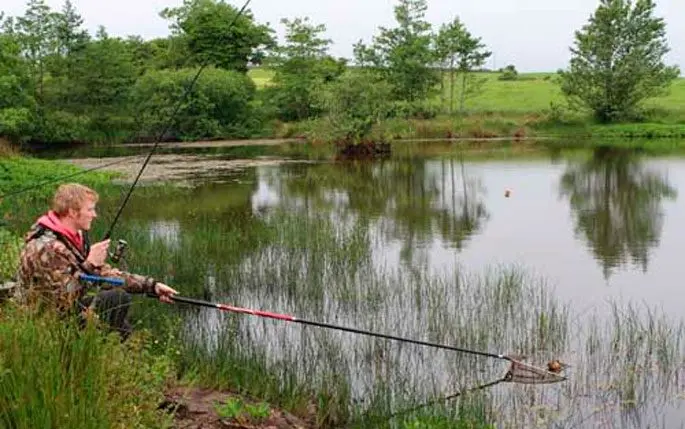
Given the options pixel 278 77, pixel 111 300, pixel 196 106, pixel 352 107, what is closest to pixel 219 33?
pixel 278 77

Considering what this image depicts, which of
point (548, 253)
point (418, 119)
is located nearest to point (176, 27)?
point (418, 119)

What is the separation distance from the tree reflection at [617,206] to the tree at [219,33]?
30058 mm

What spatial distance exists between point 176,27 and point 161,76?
45.9ft

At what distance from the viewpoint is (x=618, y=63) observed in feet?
140

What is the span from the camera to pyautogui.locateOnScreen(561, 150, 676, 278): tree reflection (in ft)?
39.9

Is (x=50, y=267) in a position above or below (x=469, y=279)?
above

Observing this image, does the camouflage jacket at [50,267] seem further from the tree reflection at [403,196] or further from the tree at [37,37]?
the tree at [37,37]

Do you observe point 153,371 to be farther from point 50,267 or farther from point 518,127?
point 518,127

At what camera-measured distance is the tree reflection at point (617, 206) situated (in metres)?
12.2

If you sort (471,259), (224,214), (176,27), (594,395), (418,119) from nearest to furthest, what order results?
(594,395)
(471,259)
(224,214)
(418,119)
(176,27)

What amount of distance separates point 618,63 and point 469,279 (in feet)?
122

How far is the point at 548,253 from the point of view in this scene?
476 inches

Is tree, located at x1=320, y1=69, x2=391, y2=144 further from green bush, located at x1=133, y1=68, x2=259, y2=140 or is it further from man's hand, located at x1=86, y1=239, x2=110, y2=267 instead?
man's hand, located at x1=86, y1=239, x2=110, y2=267

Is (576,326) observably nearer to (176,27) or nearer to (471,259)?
(471,259)
